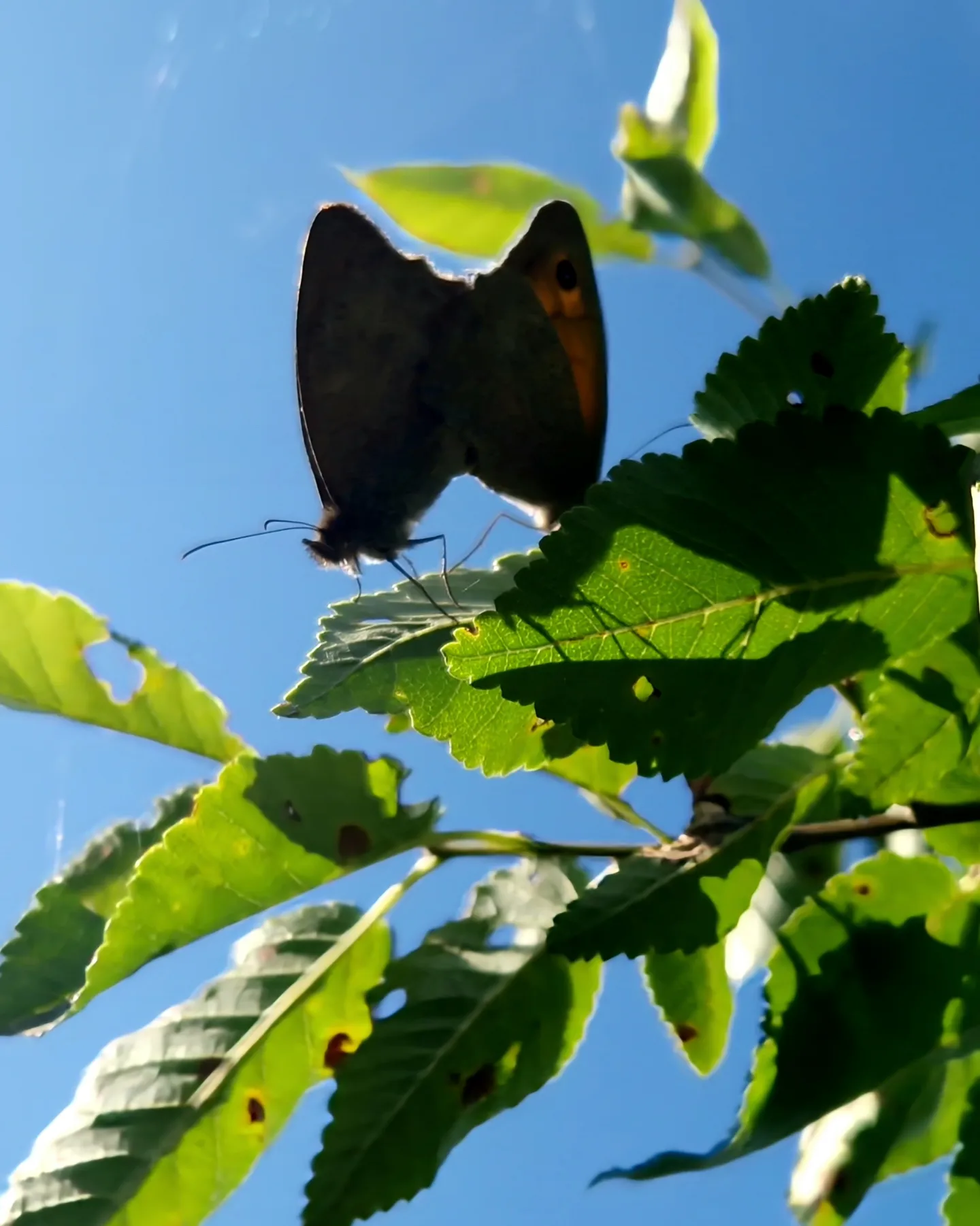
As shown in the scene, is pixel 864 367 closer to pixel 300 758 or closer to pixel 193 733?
pixel 300 758

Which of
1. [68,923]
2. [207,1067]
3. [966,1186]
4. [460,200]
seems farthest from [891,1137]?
[460,200]

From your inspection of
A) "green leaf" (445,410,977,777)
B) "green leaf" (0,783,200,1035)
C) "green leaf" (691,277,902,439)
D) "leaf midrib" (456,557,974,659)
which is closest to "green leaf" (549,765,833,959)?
"green leaf" (445,410,977,777)

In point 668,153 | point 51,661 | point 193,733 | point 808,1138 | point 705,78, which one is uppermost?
point 705,78

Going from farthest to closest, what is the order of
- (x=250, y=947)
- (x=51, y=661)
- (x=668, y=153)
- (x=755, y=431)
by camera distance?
(x=668, y=153), (x=51, y=661), (x=250, y=947), (x=755, y=431)

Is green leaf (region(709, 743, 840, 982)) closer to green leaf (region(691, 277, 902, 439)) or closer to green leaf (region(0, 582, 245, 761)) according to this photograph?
green leaf (region(691, 277, 902, 439))


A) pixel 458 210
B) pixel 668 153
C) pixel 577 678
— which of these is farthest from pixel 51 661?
pixel 668 153

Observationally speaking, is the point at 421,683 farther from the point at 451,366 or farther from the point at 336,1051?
the point at 451,366
